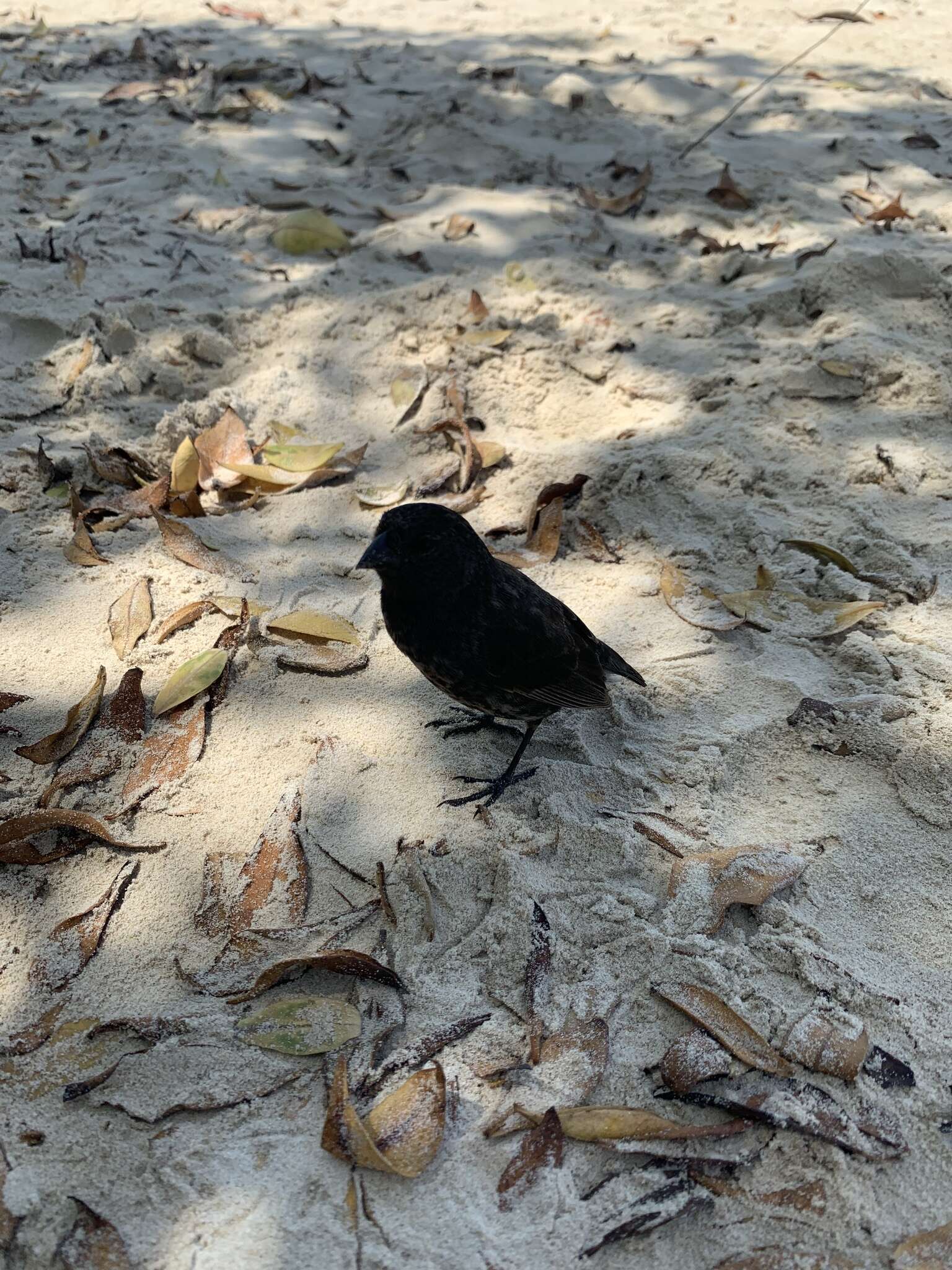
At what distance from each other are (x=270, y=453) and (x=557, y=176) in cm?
290

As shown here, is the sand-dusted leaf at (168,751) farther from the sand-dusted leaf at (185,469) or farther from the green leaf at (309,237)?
the green leaf at (309,237)

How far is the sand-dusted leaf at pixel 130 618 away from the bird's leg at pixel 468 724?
858 mm

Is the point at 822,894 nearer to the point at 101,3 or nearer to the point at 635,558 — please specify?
the point at 635,558

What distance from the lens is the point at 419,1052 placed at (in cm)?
→ 194

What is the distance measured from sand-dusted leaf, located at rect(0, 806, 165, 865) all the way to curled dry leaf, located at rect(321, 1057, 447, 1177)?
0.76 metres

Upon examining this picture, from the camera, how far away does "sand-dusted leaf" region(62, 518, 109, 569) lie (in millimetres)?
3131

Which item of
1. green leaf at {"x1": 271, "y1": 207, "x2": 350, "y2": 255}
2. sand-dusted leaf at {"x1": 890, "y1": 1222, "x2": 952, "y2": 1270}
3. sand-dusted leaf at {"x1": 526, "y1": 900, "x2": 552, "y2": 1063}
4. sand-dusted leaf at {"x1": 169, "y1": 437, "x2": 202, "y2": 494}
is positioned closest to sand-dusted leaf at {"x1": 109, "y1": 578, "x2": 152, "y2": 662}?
sand-dusted leaf at {"x1": 169, "y1": 437, "x2": 202, "y2": 494}

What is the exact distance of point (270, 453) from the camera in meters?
3.65

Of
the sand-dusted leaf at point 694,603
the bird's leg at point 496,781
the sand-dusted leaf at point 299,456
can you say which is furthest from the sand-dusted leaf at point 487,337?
the bird's leg at point 496,781

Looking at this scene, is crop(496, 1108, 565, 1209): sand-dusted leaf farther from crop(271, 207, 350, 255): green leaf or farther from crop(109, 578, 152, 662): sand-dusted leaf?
crop(271, 207, 350, 255): green leaf

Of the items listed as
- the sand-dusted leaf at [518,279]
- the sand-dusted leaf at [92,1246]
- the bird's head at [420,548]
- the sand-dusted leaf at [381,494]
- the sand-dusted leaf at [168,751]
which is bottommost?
the sand-dusted leaf at [381,494]

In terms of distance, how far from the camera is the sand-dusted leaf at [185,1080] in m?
1.82

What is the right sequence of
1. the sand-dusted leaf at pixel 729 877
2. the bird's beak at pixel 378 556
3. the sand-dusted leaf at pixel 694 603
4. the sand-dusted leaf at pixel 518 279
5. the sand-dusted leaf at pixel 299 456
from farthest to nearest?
the sand-dusted leaf at pixel 518 279 → the sand-dusted leaf at pixel 299 456 → the sand-dusted leaf at pixel 694 603 → the bird's beak at pixel 378 556 → the sand-dusted leaf at pixel 729 877

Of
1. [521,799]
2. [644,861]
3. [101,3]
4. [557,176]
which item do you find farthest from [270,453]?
[101,3]
